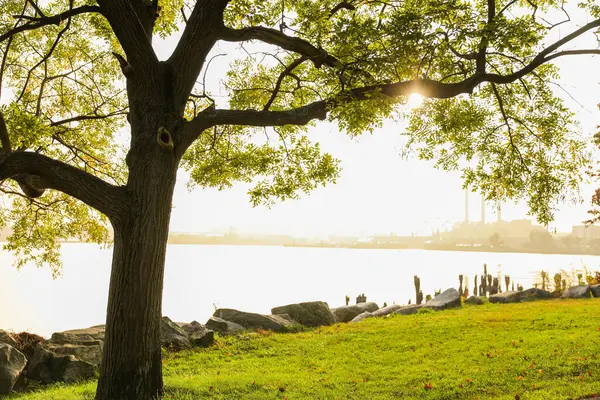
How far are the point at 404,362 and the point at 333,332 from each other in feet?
13.4

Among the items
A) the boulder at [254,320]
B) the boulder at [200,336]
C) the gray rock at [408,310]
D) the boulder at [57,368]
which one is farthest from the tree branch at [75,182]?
the gray rock at [408,310]

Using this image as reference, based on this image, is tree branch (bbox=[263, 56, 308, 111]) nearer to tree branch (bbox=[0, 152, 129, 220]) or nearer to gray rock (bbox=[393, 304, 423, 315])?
tree branch (bbox=[0, 152, 129, 220])

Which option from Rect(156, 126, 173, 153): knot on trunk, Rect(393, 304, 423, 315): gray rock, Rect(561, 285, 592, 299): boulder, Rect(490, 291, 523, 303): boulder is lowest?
Rect(393, 304, 423, 315): gray rock

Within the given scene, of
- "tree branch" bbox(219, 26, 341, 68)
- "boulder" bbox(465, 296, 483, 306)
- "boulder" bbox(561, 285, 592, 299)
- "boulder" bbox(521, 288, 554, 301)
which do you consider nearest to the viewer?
"tree branch" bbox(219, 26, 341, 68)

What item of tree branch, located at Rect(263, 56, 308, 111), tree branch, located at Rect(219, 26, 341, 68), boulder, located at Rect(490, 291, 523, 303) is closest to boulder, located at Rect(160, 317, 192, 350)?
tree branch, located at Rect(263, 56, 308, 111)

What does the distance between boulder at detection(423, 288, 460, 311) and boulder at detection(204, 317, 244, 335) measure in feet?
27.5

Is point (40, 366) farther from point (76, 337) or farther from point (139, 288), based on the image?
point (139, 288)

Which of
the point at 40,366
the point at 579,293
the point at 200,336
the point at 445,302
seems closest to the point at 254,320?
the point at 200,336

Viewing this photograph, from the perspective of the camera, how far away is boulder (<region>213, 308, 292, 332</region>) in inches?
557

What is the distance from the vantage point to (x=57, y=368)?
1015 cm

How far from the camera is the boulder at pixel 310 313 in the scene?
15.8 metres

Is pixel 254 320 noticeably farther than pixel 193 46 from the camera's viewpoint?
Yes

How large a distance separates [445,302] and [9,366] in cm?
1489

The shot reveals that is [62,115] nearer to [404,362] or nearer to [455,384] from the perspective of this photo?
[404,362]
